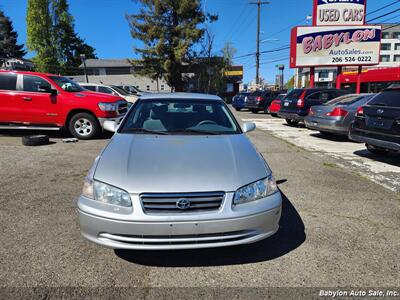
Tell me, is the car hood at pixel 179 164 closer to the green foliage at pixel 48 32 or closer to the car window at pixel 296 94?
the car window at pixel 296 94

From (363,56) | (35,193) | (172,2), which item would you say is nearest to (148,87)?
(172,2)

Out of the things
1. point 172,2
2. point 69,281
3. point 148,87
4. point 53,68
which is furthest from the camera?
point 148,87

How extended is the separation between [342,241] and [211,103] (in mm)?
2452

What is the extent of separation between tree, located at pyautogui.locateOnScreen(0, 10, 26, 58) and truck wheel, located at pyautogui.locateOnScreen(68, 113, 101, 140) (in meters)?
73.7

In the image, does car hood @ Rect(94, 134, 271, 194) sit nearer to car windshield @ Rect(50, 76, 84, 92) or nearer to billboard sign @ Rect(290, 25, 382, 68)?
car windshield @ Rect(50, 76, 84, 92)

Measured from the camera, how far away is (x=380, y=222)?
3633 millimetres

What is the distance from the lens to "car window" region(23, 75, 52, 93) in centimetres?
855

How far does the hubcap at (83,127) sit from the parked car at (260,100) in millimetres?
13765

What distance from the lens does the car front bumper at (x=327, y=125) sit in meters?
8.66

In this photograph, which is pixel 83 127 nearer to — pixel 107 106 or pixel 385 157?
pixel 107 106

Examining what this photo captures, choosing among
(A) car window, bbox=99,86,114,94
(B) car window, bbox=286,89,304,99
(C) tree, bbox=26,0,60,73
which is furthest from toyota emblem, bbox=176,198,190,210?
(C) tree, bbox=26,0,60,73

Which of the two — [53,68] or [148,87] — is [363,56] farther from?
[53,68]

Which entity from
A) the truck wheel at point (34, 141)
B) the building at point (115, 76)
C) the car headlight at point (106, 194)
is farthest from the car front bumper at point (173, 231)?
the building at point (115, 76)

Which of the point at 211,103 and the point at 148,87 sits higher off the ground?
the point at 148,87
